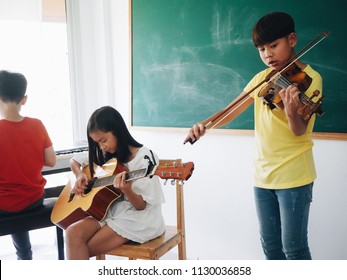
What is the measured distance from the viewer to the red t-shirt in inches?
73.3

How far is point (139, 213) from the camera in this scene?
167 cm

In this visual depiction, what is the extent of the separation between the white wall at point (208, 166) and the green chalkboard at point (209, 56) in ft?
0.36

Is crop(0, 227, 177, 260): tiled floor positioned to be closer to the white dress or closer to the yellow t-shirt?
the white dress

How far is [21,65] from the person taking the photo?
8.99 ft

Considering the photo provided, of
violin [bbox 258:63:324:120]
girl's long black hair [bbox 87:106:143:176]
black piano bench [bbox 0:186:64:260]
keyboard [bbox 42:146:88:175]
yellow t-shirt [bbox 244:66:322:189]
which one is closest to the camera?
violin [bbox 258:63:324:120]

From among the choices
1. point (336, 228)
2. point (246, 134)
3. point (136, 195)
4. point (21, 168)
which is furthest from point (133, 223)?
point (336, 228)

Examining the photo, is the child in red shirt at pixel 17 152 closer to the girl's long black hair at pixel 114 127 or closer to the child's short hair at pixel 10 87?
the child's short hair at pixel 10 87

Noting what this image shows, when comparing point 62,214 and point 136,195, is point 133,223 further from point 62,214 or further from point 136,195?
point 62,214

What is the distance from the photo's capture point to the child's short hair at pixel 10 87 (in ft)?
6.26

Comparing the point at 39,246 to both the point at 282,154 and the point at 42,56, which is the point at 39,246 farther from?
the point at 282,154

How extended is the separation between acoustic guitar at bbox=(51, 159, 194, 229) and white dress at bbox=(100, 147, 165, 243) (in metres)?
0.05

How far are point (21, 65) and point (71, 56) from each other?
0.38 m

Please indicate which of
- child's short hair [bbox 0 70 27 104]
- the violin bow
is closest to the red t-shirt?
child's short hair [bbox 0 70 27 104]

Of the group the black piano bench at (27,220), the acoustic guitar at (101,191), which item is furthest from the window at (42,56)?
the acoustic guitar at (101,191)
